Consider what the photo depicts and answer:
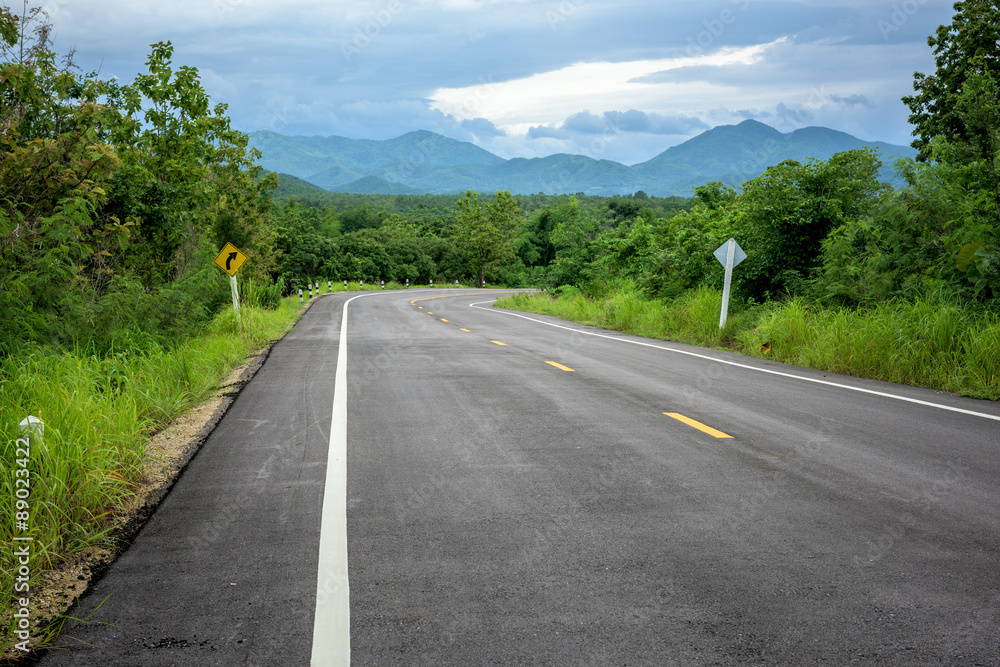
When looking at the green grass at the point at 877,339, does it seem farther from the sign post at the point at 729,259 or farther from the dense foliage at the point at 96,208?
the dense foliage at the point at 96,208

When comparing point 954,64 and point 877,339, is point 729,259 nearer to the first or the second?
point 877,339

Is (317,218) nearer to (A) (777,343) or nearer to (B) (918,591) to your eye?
(A) (777,343)

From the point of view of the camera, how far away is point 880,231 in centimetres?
1400

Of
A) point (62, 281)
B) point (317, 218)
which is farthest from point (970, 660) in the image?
point (317, 218)

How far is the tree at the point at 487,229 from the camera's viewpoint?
103875mm

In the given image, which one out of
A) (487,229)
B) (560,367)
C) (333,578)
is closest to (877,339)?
(560,367)

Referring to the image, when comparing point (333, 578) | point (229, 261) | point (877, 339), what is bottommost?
point (333, 578)

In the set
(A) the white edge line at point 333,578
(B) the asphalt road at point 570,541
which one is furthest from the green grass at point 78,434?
(A) the white edge line at point 333,578

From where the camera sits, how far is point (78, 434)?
5.58 m

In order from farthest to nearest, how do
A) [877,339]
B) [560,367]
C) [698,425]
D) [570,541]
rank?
1. [560,367]
2. [877,339]
3. [698,425]
4. [570,541]

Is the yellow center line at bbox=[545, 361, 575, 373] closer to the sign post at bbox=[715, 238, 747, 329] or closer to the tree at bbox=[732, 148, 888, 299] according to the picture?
the sign post at bbox=[715, 238, 747, 329]

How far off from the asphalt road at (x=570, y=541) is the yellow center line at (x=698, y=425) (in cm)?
5

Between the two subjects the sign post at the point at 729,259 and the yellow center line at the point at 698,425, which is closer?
the yellow center line at the point at 698,425

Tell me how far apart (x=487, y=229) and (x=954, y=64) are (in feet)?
269
